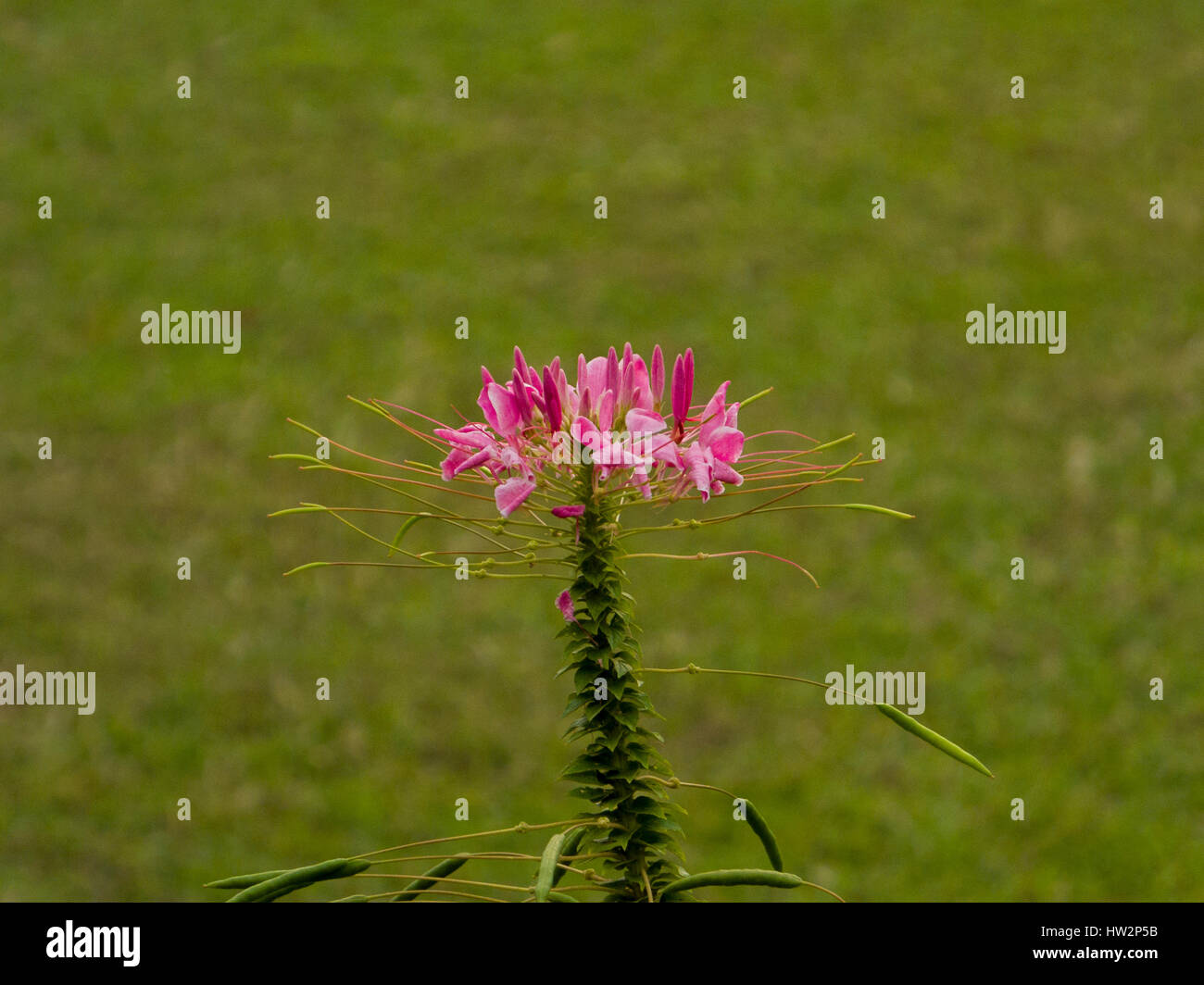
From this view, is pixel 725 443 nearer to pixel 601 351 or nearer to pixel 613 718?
pixel 613 718

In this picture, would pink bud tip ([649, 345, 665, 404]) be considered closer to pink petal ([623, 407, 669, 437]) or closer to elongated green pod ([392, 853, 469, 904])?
pink petal ([623, 407, 669, 437])

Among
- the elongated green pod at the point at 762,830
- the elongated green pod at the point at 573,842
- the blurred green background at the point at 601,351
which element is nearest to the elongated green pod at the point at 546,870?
the elongated green pod at the point at 573,842

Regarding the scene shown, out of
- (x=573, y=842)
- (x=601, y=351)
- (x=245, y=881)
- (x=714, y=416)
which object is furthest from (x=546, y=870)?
(x=601, y=351)

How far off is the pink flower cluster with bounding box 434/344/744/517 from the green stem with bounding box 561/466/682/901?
48 mm

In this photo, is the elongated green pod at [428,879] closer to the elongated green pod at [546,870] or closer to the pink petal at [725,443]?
the elongated green pod at [546,870]

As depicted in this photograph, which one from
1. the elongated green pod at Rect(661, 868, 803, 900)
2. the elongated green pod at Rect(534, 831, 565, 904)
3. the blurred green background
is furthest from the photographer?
the blurred green background

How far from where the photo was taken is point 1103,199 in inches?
279

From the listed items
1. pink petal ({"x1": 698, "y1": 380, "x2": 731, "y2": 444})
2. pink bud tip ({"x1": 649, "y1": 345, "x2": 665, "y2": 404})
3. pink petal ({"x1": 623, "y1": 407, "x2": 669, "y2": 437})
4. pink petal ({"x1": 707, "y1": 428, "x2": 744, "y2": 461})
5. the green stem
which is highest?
pink bud tip ({"x1": 649, "y1": 345, "x2": 665, "y2": 404})

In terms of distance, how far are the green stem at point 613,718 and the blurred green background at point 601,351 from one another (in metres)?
3.09

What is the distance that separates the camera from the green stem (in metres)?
1.31

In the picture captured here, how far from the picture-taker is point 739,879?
4.15 ft

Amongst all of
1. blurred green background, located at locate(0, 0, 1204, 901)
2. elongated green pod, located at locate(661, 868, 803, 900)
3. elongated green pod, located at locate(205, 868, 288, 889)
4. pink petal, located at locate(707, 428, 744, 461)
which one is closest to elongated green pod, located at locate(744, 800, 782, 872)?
elongated green pod, located at locate(661, 868, 803, 900)

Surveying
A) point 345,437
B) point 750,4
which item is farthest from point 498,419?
point 750,4

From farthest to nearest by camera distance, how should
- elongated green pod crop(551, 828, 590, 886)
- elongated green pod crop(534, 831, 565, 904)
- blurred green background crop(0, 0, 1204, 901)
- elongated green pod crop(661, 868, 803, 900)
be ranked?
blurred green background crop(0, 0, 1204, 901)
elongated green pod crop(551, 828, 590, 886)
elongated green pod crop(661, 868, 803, 900)
elongated green pod crop(534, 831, 565, 904)
